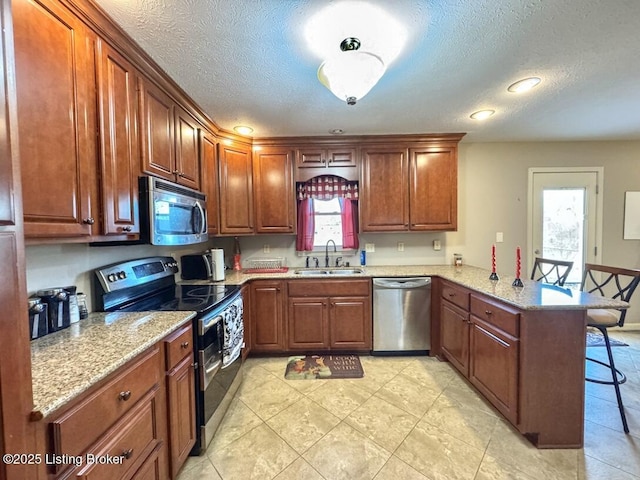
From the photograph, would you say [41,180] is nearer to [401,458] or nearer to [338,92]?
[338,92]

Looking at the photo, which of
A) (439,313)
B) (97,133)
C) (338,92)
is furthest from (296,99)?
(439,313)

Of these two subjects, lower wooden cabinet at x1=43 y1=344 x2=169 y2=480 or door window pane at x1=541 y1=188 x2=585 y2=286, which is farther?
door window pane at x1=541 y1=188 x2=585 y2=286

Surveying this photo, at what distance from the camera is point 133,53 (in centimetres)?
153

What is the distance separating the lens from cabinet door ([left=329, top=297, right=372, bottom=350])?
2816mm

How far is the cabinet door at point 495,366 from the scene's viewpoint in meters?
1.74

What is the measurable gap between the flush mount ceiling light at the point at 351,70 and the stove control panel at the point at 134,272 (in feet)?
5.70

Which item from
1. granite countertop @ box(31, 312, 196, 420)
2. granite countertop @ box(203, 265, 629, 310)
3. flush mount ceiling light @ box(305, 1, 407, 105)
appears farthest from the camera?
granite countertop @ box(203, 265, 629, 310)

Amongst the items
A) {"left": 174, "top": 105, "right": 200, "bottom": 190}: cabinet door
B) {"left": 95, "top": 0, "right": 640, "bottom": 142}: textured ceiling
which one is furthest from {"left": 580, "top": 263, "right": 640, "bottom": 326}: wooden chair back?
{"left": 174, "top": 105, "right": 200, "bottom": 190}: cabinet door

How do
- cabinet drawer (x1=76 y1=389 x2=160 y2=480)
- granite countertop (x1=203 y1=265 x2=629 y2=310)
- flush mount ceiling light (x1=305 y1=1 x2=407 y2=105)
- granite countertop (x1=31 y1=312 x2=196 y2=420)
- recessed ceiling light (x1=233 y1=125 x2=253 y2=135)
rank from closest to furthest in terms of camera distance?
granite countertop (x1=31 y1=312 x2=196 y2=420) → cabinet drawer (x1=76 y1=389 x2=160 y2=480) → flush mount ceiling light (x1=305 y1=1 x2=407 y2=105) → granite countertop (x1=203 y1=265 x2=629 y2=310) → recessed ceiling light (x1=233 y1=125 x2=253 y2=135)

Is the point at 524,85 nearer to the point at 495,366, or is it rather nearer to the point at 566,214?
the point at 495,366

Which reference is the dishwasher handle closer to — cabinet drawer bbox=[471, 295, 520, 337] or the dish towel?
cabinet drawer bbox=[471, 295, 520, 337]

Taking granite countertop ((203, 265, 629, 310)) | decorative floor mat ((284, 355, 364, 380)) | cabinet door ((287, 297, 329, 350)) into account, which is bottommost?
decorative floor mat ((284, 355, 364, 380))

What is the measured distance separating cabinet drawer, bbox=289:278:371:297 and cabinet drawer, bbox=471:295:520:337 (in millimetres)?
998

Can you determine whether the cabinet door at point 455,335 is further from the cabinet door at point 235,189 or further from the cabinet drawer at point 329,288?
the cabinet door at point 235,189
